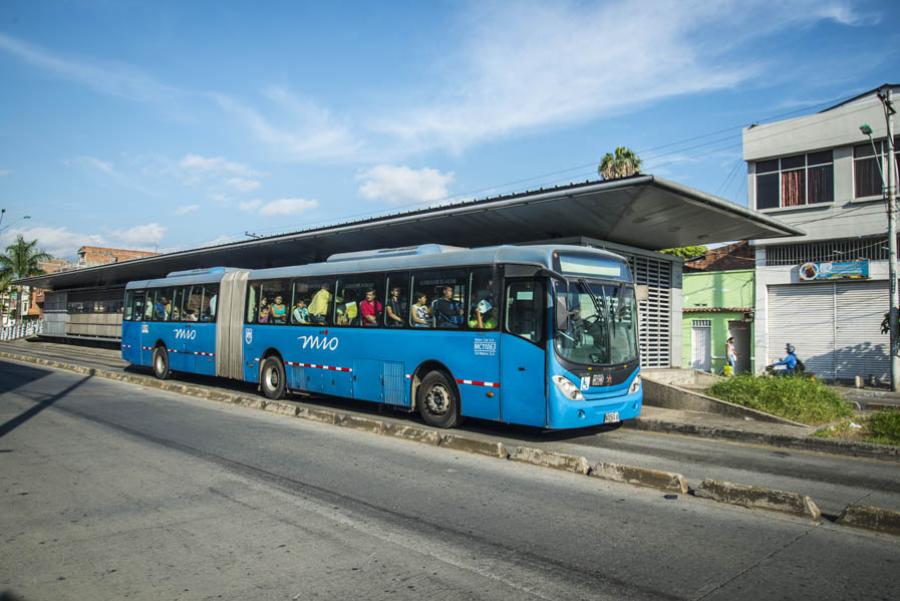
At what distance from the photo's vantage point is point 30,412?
13.1 meters

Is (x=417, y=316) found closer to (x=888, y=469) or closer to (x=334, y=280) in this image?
(x=334, y=280)

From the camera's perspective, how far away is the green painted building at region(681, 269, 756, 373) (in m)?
30.5

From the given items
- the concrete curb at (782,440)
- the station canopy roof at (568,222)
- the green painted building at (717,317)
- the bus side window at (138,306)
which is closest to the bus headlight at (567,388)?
the concrete curb at (782,440)

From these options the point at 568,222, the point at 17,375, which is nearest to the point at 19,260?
the point at 17,375

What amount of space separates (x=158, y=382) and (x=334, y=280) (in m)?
7.25

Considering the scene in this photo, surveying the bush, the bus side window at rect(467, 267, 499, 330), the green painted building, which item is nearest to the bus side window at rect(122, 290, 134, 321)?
the bus side window at rect(467, 267, 499, 330)

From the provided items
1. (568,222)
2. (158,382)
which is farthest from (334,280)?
(158,382)

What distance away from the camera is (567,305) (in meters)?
10.2

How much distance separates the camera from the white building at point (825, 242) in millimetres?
26391

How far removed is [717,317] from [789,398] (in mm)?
Answer: 19546

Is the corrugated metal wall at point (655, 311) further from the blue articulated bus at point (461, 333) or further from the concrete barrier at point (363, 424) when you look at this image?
the concrete barrier at point (363, 424)

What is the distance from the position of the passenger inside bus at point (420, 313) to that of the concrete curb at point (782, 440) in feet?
15.0

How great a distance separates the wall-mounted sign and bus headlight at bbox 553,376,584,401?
2182 cm

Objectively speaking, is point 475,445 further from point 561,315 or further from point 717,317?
point 717,317
